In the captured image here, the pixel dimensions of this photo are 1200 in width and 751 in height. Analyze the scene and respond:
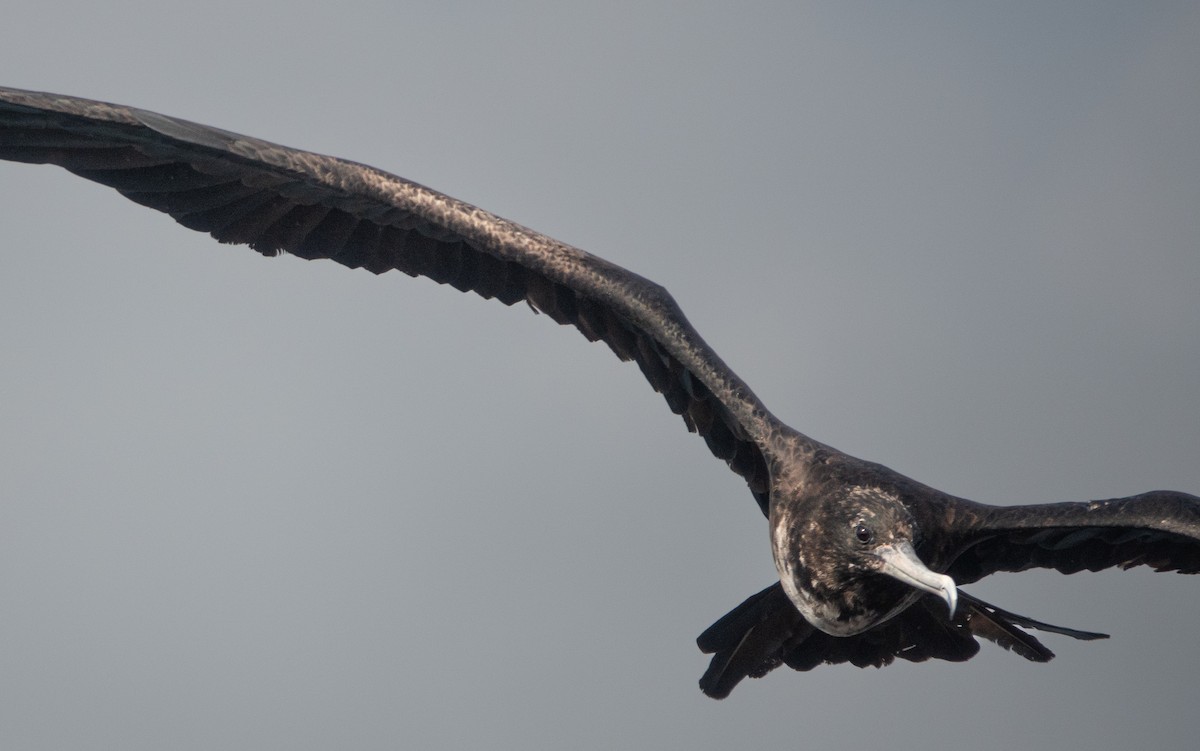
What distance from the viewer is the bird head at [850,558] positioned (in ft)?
27.2

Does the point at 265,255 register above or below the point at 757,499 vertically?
above

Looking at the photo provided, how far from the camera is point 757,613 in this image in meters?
9.78

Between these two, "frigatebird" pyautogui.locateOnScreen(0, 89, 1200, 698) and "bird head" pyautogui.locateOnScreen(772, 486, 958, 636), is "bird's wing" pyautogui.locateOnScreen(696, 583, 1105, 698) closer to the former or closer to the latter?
"frigatebird" pyautogui.locateOnScreen(0, 89, 1200, 698)

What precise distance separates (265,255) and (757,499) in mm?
3422

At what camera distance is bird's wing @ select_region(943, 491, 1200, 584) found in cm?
868

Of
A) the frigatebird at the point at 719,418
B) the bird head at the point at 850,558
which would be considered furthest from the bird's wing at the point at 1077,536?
the bird head at the point at 850,558

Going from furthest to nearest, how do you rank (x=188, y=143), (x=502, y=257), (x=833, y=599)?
(x=502, y=257) < (x=188, y=143) < (x=833, y=599)

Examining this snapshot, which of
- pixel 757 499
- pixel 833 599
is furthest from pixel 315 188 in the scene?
pixel 833 599

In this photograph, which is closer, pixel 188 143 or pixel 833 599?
pixel 833 599

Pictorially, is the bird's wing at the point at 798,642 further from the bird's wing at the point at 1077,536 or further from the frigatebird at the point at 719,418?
the bird's wing at the point at 1077,536

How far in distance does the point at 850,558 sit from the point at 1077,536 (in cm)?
159

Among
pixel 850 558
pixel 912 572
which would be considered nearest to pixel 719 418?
pixel 850 558

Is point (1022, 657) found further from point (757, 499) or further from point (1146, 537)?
point (757, 499)

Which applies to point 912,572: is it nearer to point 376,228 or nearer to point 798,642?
point 798,642
